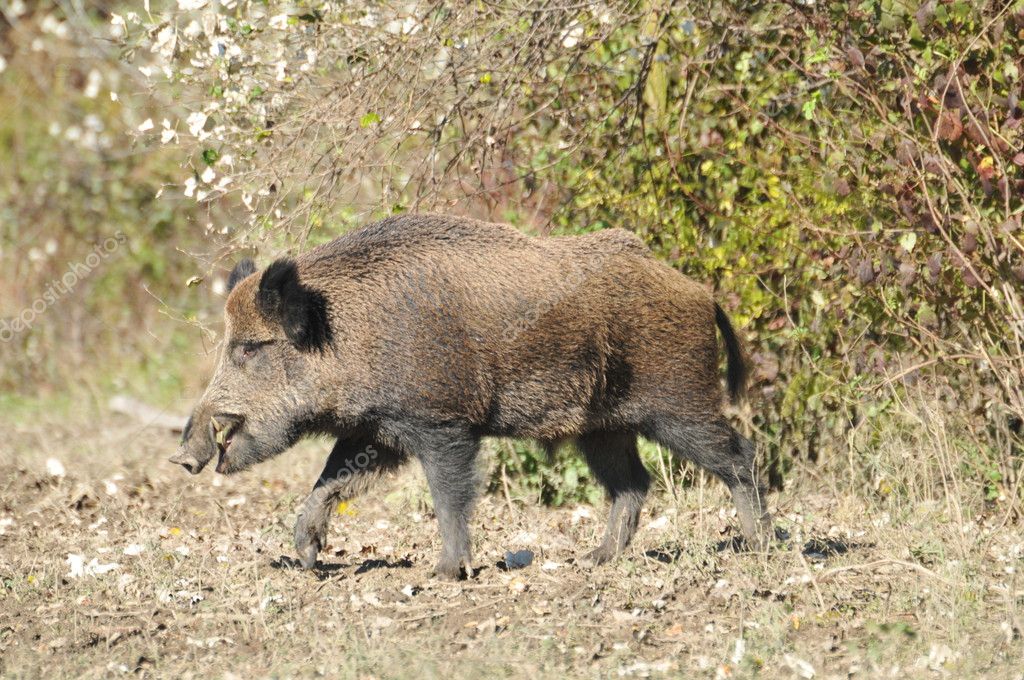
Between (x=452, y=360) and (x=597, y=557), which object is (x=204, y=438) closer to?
(x=452, y=360)

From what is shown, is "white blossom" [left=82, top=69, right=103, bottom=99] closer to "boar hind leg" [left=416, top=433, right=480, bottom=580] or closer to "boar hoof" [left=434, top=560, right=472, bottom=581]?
"boar hind leg" [left=416, top=433, right=480, bottom=580]

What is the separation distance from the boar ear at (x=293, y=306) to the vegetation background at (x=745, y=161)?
0.69m

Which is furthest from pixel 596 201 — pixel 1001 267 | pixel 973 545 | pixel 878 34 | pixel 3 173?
pixel 3 173

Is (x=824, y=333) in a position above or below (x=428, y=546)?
above

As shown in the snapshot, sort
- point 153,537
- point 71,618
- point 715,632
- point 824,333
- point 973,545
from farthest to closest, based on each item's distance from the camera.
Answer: point 824,333 → point 153,537 → point 973,545 → point 71,618 → point 715,632

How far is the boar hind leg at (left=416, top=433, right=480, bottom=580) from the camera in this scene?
5.66m

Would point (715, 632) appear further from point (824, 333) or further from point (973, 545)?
point (824, 333)

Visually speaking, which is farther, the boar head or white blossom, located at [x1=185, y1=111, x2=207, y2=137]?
white blossom, located at [x1=185, y1=111, x2=207, y2=137]

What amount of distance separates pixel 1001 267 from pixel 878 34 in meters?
1.34

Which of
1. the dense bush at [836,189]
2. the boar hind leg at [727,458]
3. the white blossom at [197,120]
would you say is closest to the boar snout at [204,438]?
the white blossom at [197,120]

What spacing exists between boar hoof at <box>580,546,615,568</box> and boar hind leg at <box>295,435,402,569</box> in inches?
39.3

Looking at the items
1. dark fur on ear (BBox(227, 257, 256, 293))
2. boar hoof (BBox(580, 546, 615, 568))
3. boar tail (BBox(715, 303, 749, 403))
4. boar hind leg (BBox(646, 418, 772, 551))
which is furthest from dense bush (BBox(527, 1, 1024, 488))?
dark fur on ear (BBox(227, 257, 256, 293))

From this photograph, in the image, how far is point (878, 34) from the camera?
627cm

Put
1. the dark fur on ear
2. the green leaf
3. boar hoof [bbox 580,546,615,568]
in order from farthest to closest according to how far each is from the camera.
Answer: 1. the dark fur on ear
2. boar hoof [bbox 580,546,615,568]
3. the green leaf
